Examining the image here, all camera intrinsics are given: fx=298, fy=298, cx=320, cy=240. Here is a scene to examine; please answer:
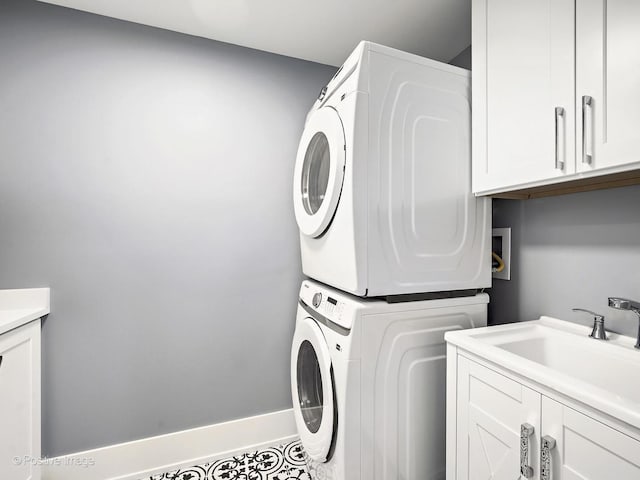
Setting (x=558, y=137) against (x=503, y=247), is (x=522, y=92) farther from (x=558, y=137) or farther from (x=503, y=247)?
(x=503, y=247)

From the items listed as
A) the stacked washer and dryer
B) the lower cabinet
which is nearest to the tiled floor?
the stacked washer and dryer

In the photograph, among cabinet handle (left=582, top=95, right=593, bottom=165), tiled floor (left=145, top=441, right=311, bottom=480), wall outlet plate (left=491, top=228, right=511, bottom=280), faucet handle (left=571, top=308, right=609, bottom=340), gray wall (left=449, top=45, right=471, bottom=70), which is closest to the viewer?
cabinet handle (left=582, top=95, right=593, bottom=165)

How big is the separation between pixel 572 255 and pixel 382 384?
95 cm

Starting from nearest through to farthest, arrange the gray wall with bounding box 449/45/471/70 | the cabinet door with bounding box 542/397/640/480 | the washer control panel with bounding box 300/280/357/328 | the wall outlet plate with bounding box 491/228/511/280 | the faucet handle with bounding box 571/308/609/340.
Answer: the cabinet door with bounding box 542/397/640/480, the faucet handle with bounding box 571/308/609/340, the washer control panel with bounding box 300/280/357/328, the wall outlet plate with bounding box 491/228/511/280, the gray wall with bounding box 449/45/471/70

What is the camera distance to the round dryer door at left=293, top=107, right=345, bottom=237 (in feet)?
3.98

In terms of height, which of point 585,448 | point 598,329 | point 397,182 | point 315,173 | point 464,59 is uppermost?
point 464,59

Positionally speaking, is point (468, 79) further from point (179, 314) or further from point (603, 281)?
point (179, 314)

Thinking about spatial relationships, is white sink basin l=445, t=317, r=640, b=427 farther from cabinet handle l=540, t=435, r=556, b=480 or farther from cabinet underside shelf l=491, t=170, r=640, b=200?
cabinet underside shelf l=491, t=170, r=640, b=200

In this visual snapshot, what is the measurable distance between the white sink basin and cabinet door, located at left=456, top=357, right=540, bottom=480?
0.07 m

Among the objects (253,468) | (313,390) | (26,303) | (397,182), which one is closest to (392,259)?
(397,182)

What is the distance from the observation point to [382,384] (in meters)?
1.19

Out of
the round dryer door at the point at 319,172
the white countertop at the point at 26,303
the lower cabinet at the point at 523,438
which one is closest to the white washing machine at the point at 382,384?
the lower cabinet at the point at 523,438

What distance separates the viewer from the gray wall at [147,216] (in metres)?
1.52

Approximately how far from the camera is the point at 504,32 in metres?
1.16
